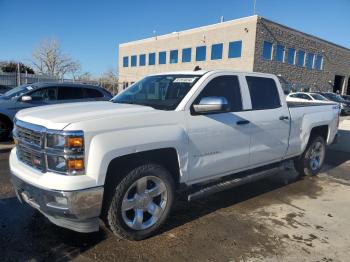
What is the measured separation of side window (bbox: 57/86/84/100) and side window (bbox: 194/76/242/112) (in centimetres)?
635

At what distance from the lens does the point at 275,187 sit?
599 centimetres

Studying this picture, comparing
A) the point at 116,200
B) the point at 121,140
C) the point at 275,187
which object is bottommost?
the point at 275,187

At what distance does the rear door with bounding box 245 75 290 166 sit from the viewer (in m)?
4.89

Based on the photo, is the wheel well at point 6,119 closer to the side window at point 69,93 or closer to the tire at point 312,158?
the side window at point 69,93

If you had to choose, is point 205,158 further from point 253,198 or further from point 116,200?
point 253,198

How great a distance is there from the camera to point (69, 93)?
9.80 metres

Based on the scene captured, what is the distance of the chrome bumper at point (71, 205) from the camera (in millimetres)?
3070

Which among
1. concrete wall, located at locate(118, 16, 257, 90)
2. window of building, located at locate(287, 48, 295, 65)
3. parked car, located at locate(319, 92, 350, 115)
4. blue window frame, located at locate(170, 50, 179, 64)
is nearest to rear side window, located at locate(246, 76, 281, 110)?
parked car, located at locate(319, 92, 350, 115)

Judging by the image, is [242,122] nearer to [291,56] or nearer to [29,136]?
[29,136]

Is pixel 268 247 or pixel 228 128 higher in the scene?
pixel 228 128

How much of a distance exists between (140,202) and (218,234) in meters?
1.04

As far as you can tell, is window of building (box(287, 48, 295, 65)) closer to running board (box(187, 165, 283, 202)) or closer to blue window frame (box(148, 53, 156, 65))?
blue window frame (box(148, 53, 156, 65))

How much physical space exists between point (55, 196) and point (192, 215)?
2.04m

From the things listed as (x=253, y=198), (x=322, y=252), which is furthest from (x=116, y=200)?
(x=253, y=198)
